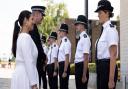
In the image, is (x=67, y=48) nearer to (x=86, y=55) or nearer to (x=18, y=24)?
(x=86, y=55)

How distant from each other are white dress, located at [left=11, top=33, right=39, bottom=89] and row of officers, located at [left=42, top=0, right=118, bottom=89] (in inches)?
45.5

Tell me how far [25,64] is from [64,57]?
464 cm

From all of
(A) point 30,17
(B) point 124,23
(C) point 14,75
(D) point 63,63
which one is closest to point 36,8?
(A) point 30,17

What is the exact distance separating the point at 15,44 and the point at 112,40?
Result: 1.42 m

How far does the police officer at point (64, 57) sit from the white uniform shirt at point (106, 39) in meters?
3.37

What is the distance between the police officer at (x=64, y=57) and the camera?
1016cm

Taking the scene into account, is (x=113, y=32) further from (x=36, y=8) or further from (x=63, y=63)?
(x=63, y=63)

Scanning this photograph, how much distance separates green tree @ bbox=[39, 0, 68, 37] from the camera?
1815 inches

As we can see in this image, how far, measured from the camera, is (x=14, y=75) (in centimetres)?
610

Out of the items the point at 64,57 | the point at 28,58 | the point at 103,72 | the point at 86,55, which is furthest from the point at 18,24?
the point at 64,57

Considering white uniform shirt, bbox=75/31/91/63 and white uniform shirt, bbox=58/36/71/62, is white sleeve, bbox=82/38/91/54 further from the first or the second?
white uniform shirt, bbox=58/36/71/62

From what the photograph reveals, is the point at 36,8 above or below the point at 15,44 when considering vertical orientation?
above

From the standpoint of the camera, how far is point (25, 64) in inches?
236

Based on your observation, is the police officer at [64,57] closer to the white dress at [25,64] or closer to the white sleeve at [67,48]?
the white sleeve at [67,48]
